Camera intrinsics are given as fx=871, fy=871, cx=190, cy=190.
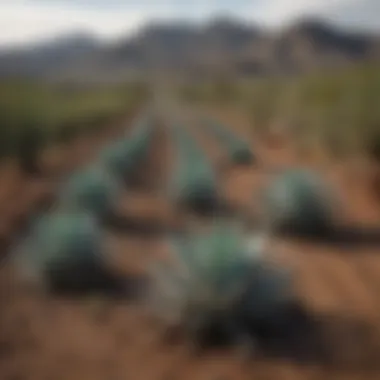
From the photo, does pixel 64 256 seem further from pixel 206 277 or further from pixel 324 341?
pixel 324 341

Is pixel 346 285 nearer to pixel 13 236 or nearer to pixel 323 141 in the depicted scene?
pixel 323 141

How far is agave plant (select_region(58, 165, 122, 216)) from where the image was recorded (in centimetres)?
187

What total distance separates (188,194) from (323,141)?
1.04ft

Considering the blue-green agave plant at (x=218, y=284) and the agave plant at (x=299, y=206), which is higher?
the agave plant at (x=299, y=206)

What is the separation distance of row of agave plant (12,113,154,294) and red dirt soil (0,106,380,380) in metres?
0.03

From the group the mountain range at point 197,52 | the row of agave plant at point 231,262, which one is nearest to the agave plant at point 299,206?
the row of agave plant at point 231,262

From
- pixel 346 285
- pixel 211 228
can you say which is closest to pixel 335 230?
pixel 346 285

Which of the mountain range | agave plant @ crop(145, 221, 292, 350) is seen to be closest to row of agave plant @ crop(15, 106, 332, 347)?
agave plant @ crop(145, 221, 292, 350)

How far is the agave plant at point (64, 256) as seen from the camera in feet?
6.03

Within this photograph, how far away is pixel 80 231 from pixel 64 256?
66mm

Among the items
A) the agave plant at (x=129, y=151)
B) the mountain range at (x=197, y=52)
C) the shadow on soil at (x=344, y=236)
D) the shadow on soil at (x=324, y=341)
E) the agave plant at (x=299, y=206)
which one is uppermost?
the mountain range at (x=197, y=52)

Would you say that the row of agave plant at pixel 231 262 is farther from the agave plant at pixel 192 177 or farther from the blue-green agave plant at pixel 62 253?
the blue-green agave plant at pixel 62 253

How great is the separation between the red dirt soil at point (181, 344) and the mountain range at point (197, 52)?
13 cm

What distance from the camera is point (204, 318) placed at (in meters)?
1.78
